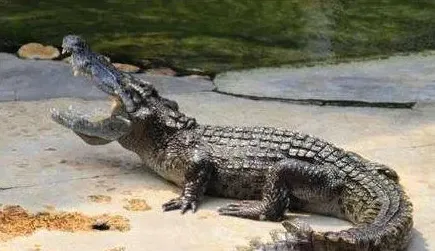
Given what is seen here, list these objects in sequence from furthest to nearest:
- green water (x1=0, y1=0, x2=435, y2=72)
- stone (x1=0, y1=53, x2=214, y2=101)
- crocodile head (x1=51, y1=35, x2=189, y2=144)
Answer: green water (x1=0, y1=0, x2=435, y2=72)
stone (x1=0, y1=53, x2=214, y2=101)
crocodile head (x1=51, y1=35, x2=189, y2=144)

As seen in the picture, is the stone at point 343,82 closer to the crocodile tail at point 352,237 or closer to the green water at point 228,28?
the green water at point 228,28

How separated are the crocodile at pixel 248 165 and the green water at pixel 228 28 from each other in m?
2.23

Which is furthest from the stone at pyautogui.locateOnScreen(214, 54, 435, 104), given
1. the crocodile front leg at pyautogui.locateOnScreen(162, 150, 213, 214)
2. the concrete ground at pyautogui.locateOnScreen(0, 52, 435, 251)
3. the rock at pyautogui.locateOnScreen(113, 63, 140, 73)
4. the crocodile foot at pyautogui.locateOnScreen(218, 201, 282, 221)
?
the crocodile foot at pyautogui.locateOnScreen(218, 201, 282, 221)

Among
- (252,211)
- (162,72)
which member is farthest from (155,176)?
(162,72)

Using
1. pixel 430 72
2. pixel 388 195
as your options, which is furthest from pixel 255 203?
pixel 430 72

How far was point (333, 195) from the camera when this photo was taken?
3.73 metres

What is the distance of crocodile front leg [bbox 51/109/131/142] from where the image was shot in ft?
13.8

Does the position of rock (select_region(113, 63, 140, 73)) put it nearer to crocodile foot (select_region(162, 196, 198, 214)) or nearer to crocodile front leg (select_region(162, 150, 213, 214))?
crocodile front leg (select_region(162, 150, 213, 214))

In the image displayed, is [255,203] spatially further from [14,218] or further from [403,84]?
[403,84]

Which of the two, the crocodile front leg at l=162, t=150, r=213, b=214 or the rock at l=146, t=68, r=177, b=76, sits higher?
the rock at l=146, t=68, r=177, b=76

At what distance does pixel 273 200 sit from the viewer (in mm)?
3717

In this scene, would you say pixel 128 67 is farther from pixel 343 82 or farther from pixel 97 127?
pixel 97 127

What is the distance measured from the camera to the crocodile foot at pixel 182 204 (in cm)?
378

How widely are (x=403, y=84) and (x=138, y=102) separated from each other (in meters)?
2.33
